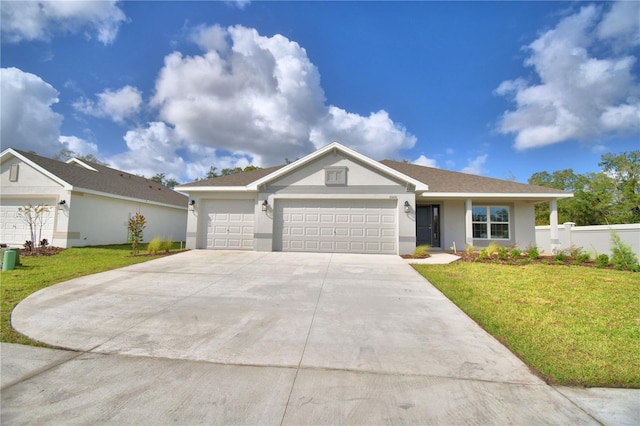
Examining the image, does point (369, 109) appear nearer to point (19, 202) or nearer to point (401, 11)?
point (401, 11)

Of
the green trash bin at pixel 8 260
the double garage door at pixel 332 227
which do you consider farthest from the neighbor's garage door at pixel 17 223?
the double garage door at pixel 332 227

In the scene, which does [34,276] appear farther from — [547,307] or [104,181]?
[547,307]

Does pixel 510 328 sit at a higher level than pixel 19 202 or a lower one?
lower

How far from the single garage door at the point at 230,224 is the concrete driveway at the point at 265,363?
23.4 ft

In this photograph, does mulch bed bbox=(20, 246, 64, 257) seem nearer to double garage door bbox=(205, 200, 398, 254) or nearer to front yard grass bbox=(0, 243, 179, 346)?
front yard grass bbox=(0, 243, 179, 346)

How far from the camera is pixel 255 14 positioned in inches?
407

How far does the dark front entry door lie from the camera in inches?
563

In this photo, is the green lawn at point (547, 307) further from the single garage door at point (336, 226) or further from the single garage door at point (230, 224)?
the single garage door at point (230, 224)

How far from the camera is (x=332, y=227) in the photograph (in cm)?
1243

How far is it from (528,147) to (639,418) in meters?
31.0

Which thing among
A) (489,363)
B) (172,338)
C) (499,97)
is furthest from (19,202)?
(499,97)

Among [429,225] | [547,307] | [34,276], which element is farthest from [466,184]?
[34,276]

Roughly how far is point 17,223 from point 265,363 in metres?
18.9

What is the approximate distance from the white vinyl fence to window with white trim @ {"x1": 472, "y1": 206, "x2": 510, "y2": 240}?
2103 mm
